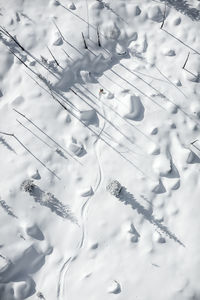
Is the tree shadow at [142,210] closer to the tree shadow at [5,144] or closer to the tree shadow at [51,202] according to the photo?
the tree shadow at [51,202]

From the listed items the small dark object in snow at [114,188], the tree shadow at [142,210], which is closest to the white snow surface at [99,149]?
the tree shadow at [142,210]

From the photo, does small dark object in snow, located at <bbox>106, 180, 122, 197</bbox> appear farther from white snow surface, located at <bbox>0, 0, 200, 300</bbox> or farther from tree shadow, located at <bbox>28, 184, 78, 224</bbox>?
tree shadow, located at <bbox>28, 184, 78, 224</bbox>

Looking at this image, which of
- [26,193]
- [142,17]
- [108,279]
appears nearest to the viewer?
[108,279]

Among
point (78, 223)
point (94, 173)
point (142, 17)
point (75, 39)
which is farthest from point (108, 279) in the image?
point (142, 17)

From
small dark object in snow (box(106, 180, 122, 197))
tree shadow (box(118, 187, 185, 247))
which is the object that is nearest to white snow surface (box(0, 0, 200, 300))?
tree shadow (box(118, 187, 185, 247))

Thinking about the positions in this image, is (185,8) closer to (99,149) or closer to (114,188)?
(99,149)

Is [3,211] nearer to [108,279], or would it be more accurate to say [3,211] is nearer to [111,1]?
[108,279]
